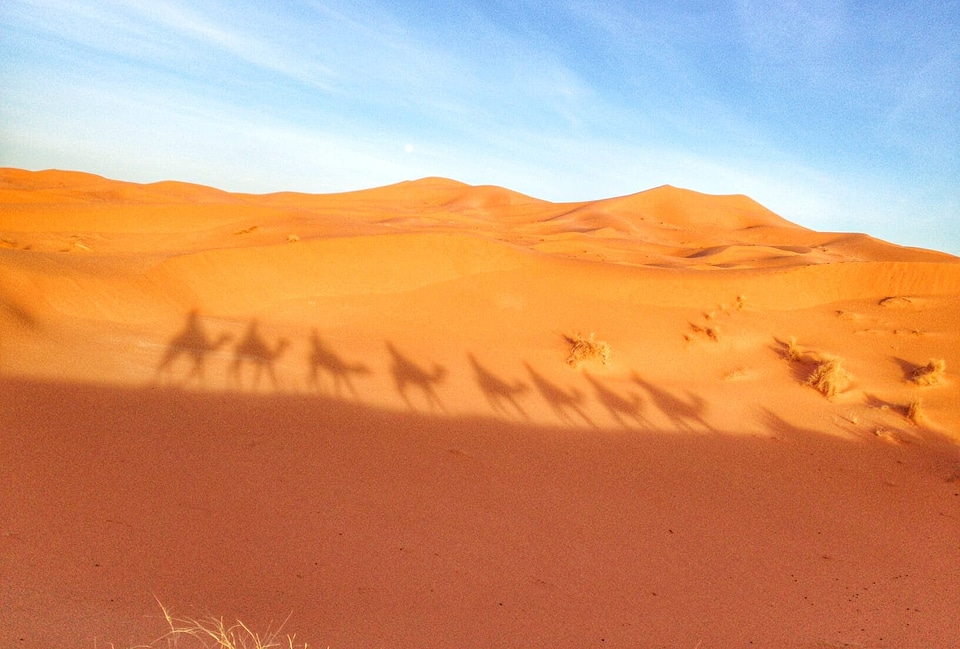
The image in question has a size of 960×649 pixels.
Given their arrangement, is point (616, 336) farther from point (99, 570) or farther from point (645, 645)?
point (99, 570)

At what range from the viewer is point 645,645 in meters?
3.23

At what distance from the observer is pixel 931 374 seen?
26.0 feet

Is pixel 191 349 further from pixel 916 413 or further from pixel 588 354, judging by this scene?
pixel 916 413

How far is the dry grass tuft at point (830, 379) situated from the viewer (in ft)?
25.3

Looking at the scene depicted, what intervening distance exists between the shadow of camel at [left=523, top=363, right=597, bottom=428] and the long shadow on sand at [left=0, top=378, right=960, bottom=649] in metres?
0.53

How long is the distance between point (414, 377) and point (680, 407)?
3223 mm

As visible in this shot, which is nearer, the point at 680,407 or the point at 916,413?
the point at 916,413

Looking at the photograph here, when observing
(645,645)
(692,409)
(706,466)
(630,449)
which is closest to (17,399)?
(645,645)

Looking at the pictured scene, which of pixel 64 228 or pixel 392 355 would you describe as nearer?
pixel 392 355

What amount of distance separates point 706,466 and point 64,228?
17.7 metres

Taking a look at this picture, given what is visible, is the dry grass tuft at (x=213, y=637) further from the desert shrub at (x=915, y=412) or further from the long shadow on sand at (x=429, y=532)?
the desert shrub at (x=915, y=412)

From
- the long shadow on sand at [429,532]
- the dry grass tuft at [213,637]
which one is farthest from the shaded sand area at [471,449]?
the dry grass tuft at [213,637]

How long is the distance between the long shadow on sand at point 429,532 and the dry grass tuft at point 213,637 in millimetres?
81

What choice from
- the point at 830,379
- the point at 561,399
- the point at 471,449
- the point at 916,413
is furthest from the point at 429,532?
the point at 916,413
